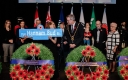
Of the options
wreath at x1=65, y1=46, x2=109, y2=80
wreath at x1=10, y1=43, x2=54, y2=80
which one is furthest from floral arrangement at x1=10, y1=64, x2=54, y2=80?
wreath at x1=65, y1=46, x2=109, y2=80

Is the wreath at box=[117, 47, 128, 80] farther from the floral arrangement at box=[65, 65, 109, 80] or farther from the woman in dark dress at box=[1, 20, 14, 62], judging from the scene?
the woman in dark dress at box=[1, 20, 14, 62]

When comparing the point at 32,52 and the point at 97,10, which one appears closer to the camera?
the point at 32,52

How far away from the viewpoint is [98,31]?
20.2 feet

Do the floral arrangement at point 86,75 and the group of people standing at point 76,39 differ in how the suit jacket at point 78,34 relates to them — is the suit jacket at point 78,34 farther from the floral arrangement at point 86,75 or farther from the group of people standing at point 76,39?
the floral arrangement at point 86,75

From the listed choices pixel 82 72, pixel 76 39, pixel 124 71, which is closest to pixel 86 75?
pixel 82 72

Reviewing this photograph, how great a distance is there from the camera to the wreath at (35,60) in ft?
14.7

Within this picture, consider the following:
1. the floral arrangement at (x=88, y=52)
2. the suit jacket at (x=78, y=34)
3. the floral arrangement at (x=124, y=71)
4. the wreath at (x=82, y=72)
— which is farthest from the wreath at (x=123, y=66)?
the suit jacket at (x=78, y=34)

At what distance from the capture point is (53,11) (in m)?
9.23

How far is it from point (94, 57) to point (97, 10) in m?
4.86

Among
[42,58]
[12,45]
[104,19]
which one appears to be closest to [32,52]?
[42,58]

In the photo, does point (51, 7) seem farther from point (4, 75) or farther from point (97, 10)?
point (4, 75)

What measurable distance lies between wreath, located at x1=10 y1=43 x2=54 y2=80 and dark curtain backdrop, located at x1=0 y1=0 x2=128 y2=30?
4.52 metres

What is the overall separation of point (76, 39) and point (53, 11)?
4199 millimetres

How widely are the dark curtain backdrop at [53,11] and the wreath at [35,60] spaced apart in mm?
4521
